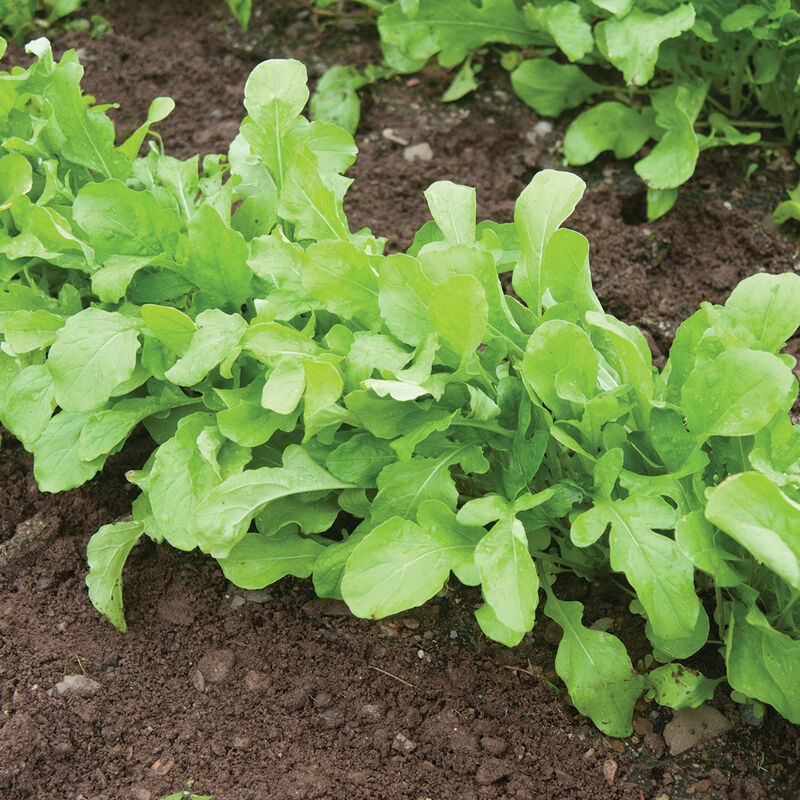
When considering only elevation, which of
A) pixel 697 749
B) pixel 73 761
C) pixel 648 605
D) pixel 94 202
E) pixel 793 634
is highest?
pixel 94 202

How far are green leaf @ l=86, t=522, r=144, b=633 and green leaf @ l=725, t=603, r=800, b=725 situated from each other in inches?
46.3

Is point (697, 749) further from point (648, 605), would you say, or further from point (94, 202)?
point (94, 202)

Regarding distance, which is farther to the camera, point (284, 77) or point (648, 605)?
point (284, 77)

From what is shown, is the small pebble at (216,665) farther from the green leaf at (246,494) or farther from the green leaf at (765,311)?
the green leaf at (765,311)

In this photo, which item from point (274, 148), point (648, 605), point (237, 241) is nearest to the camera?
point (648, 605)

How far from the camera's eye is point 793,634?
172 cm

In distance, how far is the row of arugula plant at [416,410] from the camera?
1562 millimetres

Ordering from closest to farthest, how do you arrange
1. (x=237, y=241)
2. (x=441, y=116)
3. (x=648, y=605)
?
(x=648, y=605)
(x=237, y=241)
(x=441, y=116)

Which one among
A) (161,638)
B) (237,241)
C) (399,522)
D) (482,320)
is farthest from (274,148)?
(161,638)

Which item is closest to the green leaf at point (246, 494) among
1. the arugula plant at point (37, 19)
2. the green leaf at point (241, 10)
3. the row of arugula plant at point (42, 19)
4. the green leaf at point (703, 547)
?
the green leaf at point (703, 547)

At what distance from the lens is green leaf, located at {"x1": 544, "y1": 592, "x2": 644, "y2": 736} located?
173 cm

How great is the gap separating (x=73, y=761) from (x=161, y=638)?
292 millimetres

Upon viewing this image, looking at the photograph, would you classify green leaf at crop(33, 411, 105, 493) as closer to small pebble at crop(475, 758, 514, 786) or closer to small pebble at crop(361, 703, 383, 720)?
small pebble at crop(361, 703, 383, 720)

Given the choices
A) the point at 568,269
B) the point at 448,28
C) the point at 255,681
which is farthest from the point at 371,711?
the point at 448,28
